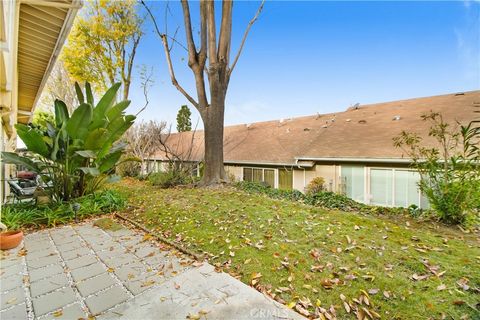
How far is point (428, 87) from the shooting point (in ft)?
43.9

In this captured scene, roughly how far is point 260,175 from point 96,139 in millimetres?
9245

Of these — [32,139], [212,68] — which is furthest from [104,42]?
[32,139]

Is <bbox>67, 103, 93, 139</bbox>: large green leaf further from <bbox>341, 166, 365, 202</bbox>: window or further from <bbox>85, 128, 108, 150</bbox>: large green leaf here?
<bbox>341, 166, 365, 202</bbox>: window

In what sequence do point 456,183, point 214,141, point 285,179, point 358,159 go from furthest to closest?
point 285,179, point 358,159, point 214,141, point 456,183

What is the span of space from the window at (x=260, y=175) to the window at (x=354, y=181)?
3.84 meters

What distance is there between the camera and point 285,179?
12.1 m

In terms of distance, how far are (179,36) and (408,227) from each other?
11.0 meters

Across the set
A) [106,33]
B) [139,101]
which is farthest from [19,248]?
[106,33]

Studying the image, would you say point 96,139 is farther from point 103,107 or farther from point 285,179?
point 285,179

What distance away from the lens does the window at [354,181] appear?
9625 millimetres

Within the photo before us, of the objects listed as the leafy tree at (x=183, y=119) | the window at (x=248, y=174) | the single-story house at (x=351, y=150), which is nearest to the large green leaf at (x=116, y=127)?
the single-story house at (x=351, y=150)

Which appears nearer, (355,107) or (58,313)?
(58,313)

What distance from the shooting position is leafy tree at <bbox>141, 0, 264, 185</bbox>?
8.55 m

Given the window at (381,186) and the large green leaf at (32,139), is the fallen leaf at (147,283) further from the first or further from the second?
the window at (381,186)
